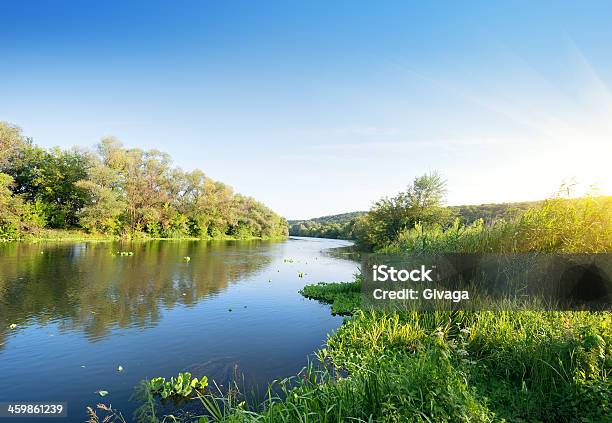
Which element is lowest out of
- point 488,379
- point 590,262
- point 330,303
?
point 330,303

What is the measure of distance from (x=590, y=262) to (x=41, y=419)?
1151 centimetres

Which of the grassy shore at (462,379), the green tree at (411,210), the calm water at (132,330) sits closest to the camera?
the grassy shore at (462,379)

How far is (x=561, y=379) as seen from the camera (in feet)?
15.5

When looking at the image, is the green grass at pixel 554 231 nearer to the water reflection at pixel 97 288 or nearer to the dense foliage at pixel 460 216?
the dense foliage at pixel 460 216

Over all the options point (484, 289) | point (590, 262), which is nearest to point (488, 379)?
point (484, 289)

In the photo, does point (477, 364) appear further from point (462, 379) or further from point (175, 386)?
point (175, 386)

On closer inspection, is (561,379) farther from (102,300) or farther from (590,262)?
(102,300)

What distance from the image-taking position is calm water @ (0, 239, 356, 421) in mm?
6699

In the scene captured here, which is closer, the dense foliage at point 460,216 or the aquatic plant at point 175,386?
the aquatic plant at point 175,386

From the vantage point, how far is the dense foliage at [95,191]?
37750 mm

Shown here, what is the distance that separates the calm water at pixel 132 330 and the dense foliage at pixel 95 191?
2441cm

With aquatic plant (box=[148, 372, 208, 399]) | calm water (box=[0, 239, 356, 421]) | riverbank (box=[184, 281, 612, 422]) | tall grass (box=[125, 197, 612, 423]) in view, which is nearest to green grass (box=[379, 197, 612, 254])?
tall grass (box=[125, 197, 612, 423])

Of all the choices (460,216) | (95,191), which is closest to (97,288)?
(460,216)

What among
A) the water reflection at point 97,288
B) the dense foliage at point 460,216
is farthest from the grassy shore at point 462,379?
the water reflection at point 97,288
